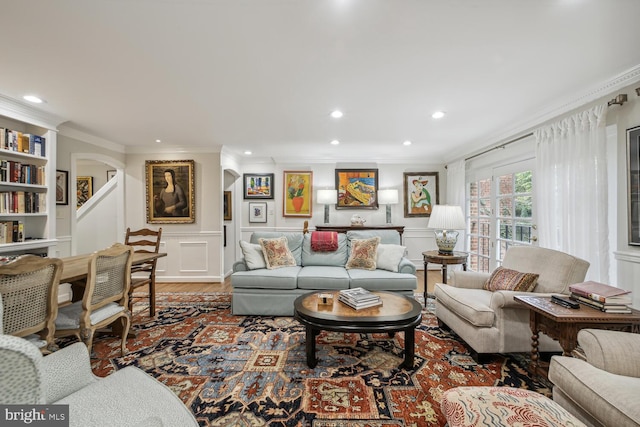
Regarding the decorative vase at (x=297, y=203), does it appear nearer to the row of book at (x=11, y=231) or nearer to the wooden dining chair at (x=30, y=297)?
the row of book at (x=11, y=231)

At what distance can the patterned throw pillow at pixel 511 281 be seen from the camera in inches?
90.7

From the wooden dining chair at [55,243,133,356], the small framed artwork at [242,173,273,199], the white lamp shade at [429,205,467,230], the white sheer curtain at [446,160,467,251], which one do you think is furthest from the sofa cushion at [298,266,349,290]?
the small framed artwork at [242,173,273,199]

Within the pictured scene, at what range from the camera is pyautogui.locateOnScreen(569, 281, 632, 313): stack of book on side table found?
67.3 inches

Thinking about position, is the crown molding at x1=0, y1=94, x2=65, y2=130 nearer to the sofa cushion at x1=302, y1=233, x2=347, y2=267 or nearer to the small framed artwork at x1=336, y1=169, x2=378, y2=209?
the sofa cushion at x1=302, y1=233, x2=347, y2=267

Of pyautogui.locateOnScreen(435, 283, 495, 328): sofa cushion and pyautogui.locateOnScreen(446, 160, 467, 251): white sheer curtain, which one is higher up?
pyautogui.locateOnScreen(446, 160, 467, 251): white sheer curtain

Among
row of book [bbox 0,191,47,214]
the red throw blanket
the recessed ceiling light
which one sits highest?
the recessed ceiling light

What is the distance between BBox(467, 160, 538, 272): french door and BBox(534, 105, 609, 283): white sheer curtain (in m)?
0.37

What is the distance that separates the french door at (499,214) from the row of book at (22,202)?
5.84 metres

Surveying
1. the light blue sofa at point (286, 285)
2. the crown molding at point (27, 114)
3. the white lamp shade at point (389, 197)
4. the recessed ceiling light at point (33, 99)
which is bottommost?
the light blue sofa at point (286, 285)

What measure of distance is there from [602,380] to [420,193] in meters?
4.75

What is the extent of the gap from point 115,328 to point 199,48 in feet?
8.46

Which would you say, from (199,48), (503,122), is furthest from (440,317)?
(199,48)

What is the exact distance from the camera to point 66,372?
1.16 meters

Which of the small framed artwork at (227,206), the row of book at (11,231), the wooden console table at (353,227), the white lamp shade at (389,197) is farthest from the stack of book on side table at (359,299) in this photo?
the small framed artwork at (227,206)
